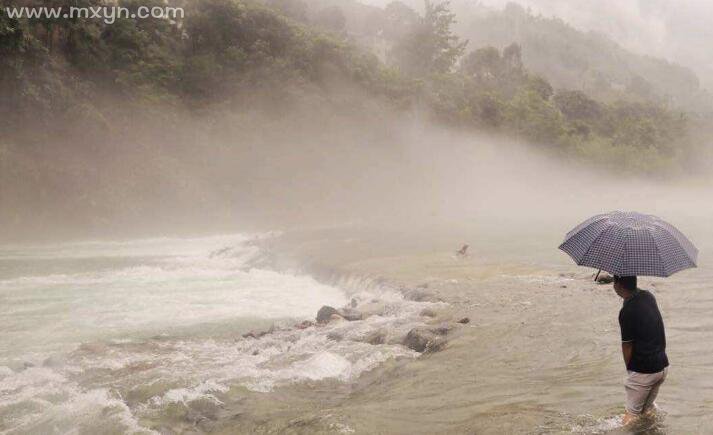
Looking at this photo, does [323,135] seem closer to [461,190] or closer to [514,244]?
[461,190]

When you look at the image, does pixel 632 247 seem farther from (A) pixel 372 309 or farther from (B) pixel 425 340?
(A) pixel 372 309

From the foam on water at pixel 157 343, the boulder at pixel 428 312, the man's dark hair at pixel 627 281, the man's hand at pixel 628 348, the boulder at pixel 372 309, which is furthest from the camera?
the boulder at pixel 372 309

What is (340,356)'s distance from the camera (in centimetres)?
1010

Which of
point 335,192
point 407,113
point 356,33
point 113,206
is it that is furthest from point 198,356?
point 356,33

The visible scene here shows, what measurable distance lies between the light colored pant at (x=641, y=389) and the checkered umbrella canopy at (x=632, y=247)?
1.14 meters

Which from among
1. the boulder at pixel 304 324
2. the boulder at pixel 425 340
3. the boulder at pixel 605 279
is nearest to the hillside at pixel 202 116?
the boulder at pixel 304 324

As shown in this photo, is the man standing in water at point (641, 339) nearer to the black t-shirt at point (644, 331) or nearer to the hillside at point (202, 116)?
the black t-shirt at point (644, 331)

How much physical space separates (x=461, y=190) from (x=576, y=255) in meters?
56.3

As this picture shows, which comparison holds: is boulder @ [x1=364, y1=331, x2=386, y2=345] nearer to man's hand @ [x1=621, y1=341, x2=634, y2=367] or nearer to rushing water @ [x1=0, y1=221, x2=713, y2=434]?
rushing water @ [x1=0, y1=221, x2=713, y2=434]

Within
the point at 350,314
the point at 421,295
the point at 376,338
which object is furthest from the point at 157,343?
the point at 421,295

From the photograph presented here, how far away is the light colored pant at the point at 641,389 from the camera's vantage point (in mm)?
5480

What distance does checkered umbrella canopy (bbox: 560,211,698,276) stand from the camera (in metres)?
4.93

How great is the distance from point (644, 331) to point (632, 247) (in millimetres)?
819

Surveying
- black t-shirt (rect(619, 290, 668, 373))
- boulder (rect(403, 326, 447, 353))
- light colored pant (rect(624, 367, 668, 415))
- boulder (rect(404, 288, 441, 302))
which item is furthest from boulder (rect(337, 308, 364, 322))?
black t-shirt (rect(619, 290, 668, 373))
